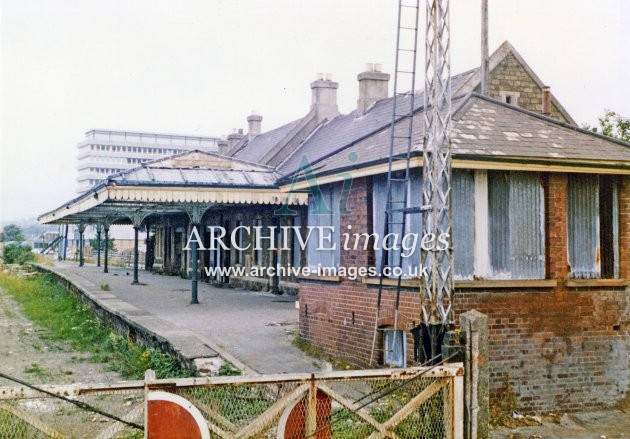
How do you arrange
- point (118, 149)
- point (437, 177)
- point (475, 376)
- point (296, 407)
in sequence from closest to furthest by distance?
1. point (296, 407)
2. point (475, 376)
3. point (437, 177)
4. point (118, 149)

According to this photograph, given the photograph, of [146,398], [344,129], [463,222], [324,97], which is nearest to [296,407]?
[146,398]

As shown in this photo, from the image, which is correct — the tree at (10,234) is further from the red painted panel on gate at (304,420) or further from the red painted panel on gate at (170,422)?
the red painted panel on gate at (304,420)

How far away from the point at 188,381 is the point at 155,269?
33232 millimetres

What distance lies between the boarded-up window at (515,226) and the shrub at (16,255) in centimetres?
3940

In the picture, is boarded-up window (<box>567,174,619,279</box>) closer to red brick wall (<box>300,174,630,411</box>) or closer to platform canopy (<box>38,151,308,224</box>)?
red brick wall (<box>300,174,630,411</box>)

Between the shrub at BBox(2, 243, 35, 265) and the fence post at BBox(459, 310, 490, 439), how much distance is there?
41031 millimetres

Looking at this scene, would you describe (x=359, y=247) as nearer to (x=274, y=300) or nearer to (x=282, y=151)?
(x=274, y=300)

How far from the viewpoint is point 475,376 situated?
6.83 metres

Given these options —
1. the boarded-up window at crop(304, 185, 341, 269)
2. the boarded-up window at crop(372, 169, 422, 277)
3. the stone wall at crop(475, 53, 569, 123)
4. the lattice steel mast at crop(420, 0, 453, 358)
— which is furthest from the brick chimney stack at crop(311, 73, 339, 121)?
the lattice steel mast at crop(420, 0, 453, 358)

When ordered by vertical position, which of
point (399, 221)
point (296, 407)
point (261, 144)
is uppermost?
point (261, 144)

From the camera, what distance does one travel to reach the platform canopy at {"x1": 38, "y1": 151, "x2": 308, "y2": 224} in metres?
16.2

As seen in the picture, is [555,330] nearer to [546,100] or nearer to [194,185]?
[194,185]

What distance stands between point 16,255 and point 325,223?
39.1 metres

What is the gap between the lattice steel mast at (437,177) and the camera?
757 centimetres
